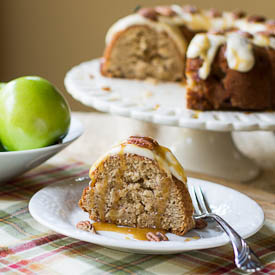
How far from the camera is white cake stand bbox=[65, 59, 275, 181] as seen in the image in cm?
155

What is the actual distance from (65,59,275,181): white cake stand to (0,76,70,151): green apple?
1.25 feet

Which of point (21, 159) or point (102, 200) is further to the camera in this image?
A: point (21, 159)

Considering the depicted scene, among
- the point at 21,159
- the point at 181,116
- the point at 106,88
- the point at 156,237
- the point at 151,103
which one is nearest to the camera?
the point at 156,237

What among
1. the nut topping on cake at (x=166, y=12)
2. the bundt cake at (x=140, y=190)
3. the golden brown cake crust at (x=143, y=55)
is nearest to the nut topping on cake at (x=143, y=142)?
the bundt cake at (x=140, y=190)

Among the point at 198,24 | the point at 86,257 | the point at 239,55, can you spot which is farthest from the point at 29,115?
the point at 198,24

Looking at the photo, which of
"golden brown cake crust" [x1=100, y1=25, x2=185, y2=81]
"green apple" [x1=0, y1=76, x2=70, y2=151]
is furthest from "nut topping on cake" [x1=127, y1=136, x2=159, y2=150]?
"golden brown cake crust" [x1=100, y1=25, x2=185, y2=81]

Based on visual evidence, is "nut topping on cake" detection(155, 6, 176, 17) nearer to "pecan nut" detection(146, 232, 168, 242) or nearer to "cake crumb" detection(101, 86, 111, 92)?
"cake crumb" detection(101, 86, 111, 92)

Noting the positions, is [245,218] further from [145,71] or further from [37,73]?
[37,73]

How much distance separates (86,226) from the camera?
38.3 inches

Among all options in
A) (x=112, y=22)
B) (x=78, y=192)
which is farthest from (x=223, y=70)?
(x=112, y=22)

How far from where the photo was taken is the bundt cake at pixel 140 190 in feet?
3.23

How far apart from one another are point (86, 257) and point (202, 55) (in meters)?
1.02

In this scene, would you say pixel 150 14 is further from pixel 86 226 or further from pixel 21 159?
pixel 86 226

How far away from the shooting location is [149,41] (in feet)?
7.71
